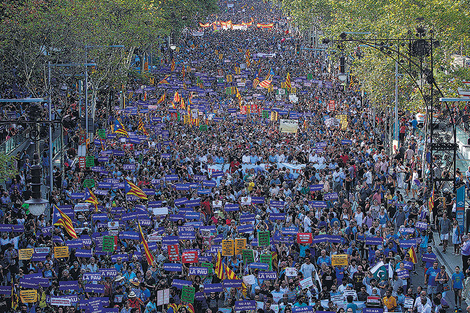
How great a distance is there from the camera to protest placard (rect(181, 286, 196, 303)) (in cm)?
1808

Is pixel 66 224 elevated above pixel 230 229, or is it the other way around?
pixel 66 224

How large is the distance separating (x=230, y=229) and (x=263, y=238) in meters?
1.42

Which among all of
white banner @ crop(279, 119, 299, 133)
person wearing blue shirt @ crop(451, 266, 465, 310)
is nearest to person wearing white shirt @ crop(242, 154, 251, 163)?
white banner @ crop(279, 119, 299, 133)

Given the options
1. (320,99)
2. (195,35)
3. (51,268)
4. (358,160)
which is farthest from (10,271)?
(195,35)

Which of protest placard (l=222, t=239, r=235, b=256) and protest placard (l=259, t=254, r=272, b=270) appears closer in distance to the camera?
protest placard (l=259, t=254, r=272, b=270)

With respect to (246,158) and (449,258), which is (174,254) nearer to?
(449,258)

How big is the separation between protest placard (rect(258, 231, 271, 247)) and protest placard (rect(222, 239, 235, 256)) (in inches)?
35.9

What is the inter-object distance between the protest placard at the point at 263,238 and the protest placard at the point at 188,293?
3.13 metres

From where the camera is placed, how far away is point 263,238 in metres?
20.7

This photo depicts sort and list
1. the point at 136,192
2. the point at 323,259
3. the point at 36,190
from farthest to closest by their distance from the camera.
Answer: the point at 136,192 → the point at 323,259 → the point at 36,190

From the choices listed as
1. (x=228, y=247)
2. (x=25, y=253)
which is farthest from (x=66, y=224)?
(x=228, y=247)

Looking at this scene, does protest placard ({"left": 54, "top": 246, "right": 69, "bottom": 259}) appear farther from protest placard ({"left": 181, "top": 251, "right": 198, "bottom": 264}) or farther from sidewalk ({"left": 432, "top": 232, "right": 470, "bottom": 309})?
sidewalk ({"left": 432, "top": 232, "right": 470, "bottom": 309})

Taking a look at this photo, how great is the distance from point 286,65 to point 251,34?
26.5m

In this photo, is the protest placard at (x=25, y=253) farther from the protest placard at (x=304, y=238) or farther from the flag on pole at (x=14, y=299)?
the protest placard at (x=304, y=238)
